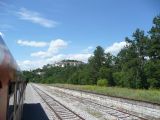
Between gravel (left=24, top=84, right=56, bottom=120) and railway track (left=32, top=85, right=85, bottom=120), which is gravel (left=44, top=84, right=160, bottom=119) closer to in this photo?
railway track (left=32, top=85, right=85, bottom=120)

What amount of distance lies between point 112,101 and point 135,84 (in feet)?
165

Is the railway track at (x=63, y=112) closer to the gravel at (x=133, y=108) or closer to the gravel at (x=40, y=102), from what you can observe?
the gravel at (x=40, y=102)

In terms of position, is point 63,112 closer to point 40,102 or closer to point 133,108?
point 133,108

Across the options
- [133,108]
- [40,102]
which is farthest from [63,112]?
[40,102]

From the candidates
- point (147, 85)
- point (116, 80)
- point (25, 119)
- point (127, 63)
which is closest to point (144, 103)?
point (25, 119)

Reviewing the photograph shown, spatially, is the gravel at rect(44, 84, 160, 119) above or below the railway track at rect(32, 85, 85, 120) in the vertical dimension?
above

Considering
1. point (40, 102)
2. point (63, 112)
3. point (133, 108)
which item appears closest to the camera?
point (133, 108)

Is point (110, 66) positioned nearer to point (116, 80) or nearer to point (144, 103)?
point (116, 80)

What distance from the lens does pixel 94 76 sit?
390ft

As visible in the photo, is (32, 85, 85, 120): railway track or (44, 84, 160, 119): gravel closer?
(44, 84, 160, 119): gravel

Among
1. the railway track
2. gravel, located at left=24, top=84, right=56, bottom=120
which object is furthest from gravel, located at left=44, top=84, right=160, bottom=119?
gravel, located at left=24, top=84, right=56, bottom=120

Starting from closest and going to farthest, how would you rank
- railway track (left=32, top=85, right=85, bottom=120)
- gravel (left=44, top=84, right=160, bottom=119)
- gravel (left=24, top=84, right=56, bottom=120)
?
gravel (left=44, top=84, right=160, bottom=119)
railway track (left=32, top=85, right=85, bottom=120)
gravel (left=24, top=84, right=56, bottom=120)

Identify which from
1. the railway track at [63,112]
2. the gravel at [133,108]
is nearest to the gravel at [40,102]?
the railway track at [63,112]

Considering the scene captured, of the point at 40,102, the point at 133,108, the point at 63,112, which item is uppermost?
the point at 40,102
